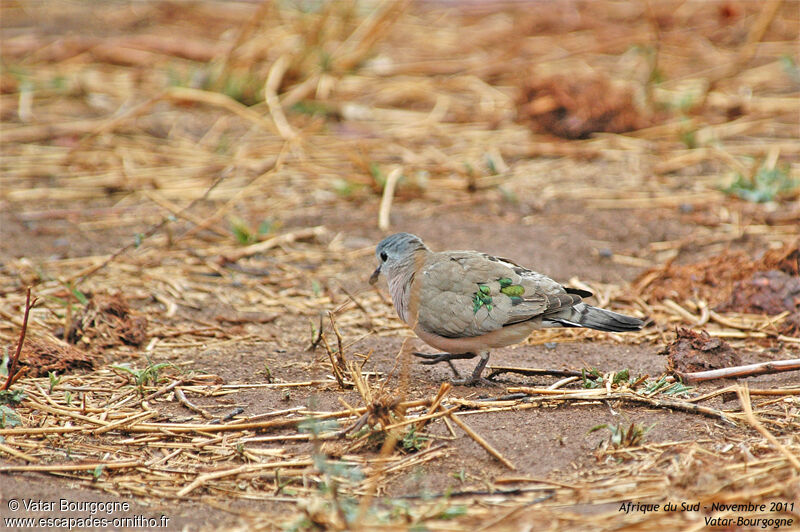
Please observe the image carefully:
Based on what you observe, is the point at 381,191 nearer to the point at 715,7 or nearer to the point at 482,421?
the point at 482,421

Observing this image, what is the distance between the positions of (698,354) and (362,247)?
9.12 feet

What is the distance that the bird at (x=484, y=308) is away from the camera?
13.6ft

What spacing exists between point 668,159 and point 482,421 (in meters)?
4.65

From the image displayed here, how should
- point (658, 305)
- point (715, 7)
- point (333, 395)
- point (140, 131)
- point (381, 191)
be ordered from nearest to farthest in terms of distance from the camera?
point (333, 395) < point (658, 305) < point (381, 191) < point (140, 131) < point (715, 7)

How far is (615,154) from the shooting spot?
7.73 meters

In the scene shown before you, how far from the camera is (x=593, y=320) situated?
4238 millimetres

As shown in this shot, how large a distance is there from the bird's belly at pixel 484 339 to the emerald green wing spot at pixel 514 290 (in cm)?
15

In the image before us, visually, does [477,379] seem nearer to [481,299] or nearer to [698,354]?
[481,299]

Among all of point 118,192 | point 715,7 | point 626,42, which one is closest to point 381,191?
point 118,192

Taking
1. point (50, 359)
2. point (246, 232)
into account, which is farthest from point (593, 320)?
point (246, 232)

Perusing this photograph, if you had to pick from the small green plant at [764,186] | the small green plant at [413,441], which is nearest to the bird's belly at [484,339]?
the small green plant at [413,441]

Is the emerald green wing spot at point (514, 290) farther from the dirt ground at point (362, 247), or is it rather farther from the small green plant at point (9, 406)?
the small green plant at point (9, 406)

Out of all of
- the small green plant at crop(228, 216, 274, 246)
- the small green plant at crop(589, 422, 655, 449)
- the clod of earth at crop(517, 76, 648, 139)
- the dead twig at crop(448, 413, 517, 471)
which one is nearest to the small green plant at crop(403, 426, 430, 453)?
the dead twig at crop(448, 413, 517, 471)

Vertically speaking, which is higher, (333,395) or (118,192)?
(333,395)
